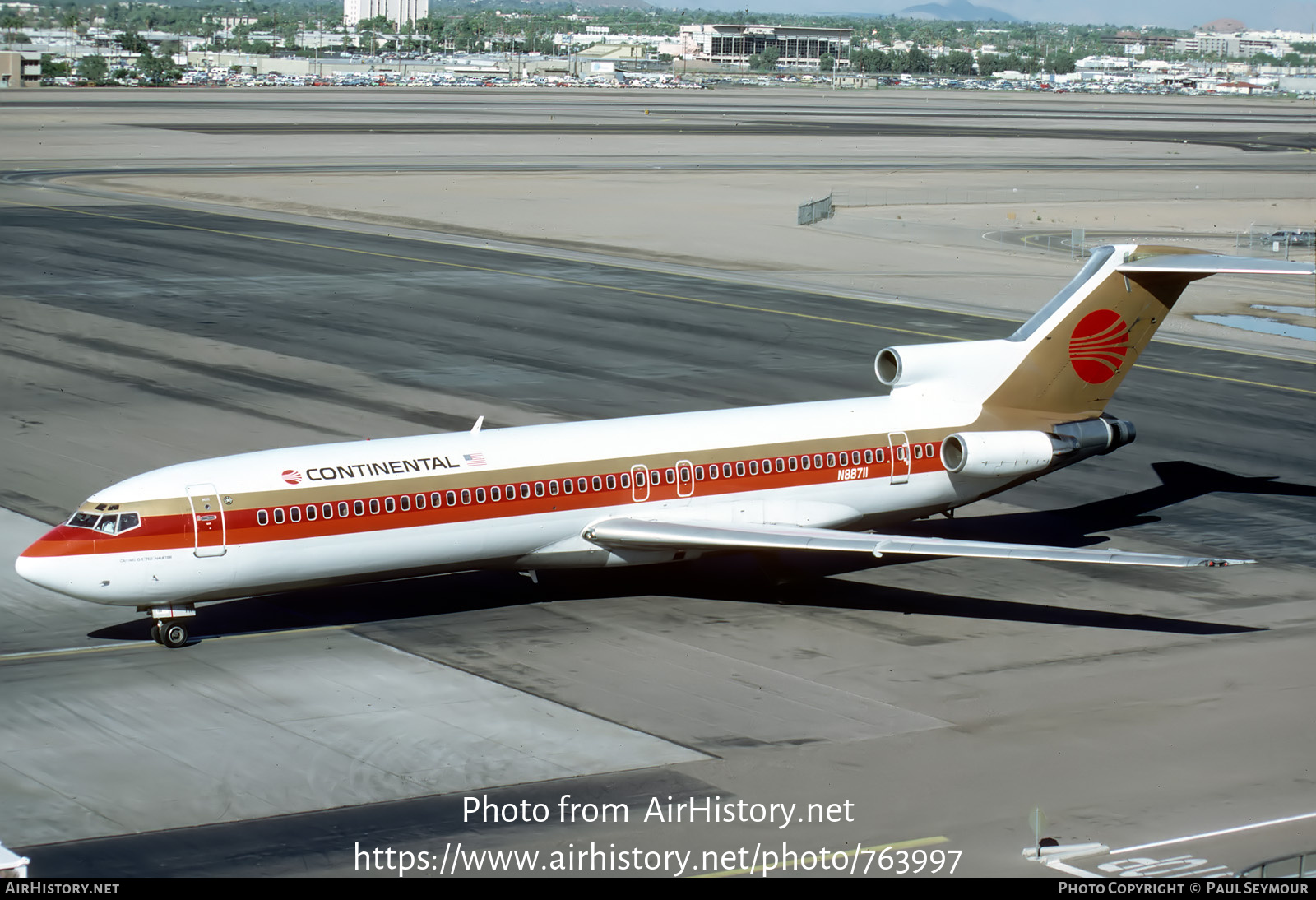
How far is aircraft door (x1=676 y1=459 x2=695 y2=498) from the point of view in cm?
2773

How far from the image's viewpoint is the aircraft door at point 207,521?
24031 millimetres

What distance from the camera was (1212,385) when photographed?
4875 cm

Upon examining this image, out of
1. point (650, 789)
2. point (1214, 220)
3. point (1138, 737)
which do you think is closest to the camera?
point (650, 789)

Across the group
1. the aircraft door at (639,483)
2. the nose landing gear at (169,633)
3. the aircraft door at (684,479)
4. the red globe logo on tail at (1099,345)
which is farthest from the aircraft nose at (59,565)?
the red globe logo on tail at (1099,345)

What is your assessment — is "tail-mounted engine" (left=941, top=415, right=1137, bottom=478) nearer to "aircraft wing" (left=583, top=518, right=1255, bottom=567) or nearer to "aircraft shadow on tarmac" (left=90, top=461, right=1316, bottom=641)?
"aircraft shadow on tarmac" (left=90, top=461, right=1316, bottom=641)

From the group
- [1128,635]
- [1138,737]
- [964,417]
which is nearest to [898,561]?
[964,417]

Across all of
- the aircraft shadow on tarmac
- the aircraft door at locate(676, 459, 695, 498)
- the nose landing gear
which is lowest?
the aircraft shadow on tarmac

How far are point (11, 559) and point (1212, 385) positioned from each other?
35.3m

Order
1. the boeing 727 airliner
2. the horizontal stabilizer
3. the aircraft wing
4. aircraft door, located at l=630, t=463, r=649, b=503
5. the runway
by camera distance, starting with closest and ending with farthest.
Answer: the runway → the boeing 727 airliner → the aircraft wing → aircraft door, located at l=630, t=463, r=649, b=503 → the horizontal stabilizer

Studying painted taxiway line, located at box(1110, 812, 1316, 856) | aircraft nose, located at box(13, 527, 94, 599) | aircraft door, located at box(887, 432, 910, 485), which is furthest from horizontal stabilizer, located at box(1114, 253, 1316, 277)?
aircraft nose, located at box(13, 527, 94, 599)

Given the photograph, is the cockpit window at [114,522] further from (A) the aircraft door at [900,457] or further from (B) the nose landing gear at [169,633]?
(A) the aircraft door at [900,457]

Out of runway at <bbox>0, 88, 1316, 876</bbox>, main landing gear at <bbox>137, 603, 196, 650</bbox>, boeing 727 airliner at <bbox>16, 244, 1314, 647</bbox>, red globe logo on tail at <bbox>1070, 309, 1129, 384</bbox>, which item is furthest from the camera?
red globe logo on tail at <bbox>1070, 309, 1129, 384</bbox>

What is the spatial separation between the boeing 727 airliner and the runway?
1.37 m
